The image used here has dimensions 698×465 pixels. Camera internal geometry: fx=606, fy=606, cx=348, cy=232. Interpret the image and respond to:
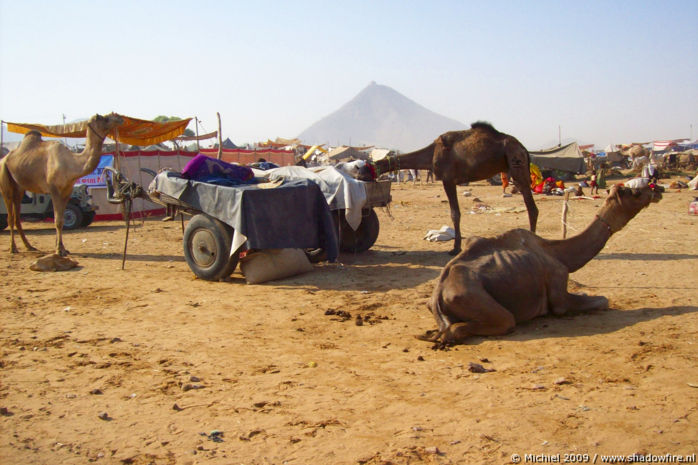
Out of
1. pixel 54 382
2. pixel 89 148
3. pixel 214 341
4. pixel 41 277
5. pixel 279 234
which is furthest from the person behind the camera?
pixel 89 148

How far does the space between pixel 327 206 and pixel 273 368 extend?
460 cm

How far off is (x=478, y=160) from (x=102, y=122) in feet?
23.9

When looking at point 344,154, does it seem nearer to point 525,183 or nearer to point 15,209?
point 15,209

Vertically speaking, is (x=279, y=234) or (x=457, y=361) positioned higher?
(x=279, y=234)

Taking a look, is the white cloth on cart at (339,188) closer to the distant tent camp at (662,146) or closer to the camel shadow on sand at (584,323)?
the camel shadow on sand at (584,323)

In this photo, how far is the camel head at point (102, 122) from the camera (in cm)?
1184

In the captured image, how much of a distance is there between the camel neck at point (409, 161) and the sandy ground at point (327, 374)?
10.2 feet

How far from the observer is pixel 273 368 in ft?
18.0

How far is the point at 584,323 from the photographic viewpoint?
6.48 m

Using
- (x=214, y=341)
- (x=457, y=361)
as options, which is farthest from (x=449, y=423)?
(x=214, y=341)

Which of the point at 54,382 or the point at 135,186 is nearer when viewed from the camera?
the point at 54,382

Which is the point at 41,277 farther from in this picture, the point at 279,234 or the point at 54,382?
the point at 54,382

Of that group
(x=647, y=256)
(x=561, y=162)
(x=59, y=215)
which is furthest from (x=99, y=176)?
(x=561, y=162)

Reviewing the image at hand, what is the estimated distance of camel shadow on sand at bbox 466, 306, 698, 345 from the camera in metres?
6.12
